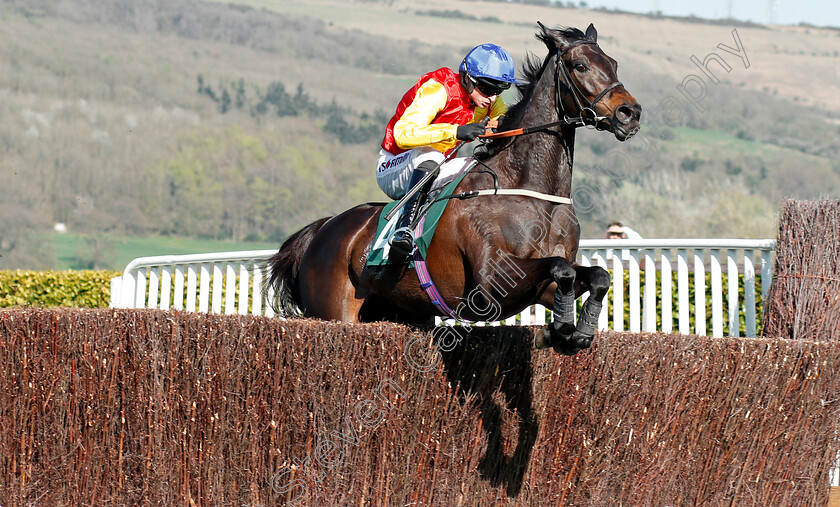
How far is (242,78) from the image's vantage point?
1342 inches

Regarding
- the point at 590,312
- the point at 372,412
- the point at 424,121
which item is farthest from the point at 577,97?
the point at 372,412

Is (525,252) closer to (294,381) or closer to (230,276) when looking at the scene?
(294,381)

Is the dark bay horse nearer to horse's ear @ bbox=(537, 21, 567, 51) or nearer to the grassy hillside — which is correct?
horse's ear @ bbox=(537, 21, 567, 51)

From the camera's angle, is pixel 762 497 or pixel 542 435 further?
pixel 762 497

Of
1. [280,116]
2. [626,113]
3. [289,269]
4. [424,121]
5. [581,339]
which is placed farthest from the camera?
[280,116]

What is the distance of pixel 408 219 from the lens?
4.63 m

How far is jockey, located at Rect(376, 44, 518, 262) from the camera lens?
450 centimetres

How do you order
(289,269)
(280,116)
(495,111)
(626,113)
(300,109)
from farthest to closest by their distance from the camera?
(300,109) < (280,116) < (289,269) < (495,111) < (626,113)

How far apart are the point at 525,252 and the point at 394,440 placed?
1018 millimetres

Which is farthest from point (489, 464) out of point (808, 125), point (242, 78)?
point (808, 125)

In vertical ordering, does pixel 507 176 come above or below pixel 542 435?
above

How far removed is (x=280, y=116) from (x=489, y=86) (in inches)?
1110

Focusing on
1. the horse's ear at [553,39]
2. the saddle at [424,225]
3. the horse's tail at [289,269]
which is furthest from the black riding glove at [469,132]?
the horse's tail at [289,269]

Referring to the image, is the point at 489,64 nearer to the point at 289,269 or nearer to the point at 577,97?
the point at 577,97
